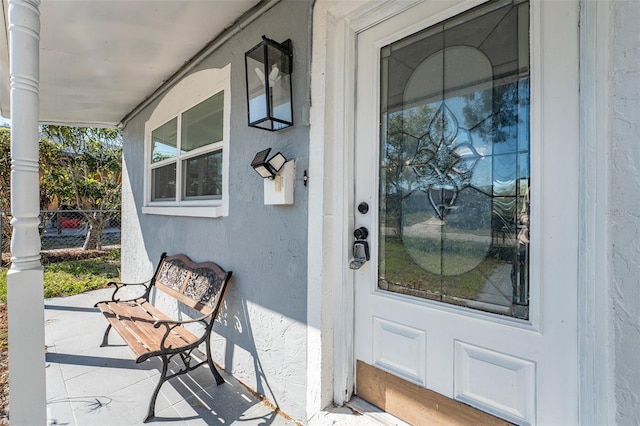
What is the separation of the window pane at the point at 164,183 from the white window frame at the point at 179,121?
0.06 metres

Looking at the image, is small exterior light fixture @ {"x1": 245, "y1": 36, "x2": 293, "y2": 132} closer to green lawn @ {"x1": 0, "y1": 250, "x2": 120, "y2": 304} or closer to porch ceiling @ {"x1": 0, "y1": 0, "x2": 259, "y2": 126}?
porch ceiling @ {"x1": 0, "y1": 0, "x2": 259, "y2": 126}

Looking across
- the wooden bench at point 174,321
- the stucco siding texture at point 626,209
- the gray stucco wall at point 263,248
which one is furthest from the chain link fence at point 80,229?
the stucco siding texture at point 626,209

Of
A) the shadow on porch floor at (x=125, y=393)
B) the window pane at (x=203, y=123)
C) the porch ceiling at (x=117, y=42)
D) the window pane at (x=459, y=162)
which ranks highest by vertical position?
the porch ceiling at (x=117, y=42)

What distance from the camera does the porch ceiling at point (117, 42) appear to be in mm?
2219

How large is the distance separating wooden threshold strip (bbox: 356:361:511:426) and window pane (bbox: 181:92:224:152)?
7.65 ft

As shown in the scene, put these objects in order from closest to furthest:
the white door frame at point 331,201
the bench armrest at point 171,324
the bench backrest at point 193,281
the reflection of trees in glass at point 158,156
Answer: the white door frame at point 331,201, the bench armrest at point 171,324, the bench backrest at point 193,281, the reflection of trees in glass at point 158,156

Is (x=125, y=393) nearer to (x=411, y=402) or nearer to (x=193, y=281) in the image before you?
(x=193, y=281)

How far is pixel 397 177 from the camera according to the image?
161cm

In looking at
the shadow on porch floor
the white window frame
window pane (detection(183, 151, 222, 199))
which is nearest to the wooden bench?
the shadow on porch floor

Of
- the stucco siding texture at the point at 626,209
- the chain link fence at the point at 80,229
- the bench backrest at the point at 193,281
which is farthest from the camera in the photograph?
the chain link fence at the point at 80,229

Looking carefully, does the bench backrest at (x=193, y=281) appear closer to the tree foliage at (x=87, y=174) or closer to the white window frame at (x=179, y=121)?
the white window frame at (x=179, y=121)

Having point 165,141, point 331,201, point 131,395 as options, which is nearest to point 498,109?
point 331,201

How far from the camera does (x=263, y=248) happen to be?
7.09 feet

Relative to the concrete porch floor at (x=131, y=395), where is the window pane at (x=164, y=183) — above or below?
above
